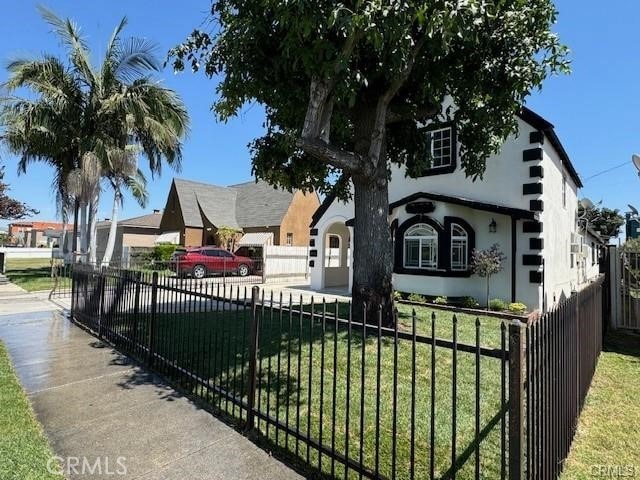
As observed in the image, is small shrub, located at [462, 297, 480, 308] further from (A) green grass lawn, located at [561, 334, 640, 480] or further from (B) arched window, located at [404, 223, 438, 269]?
(A) green grass lawn, located at [561, 334, 640, 480]

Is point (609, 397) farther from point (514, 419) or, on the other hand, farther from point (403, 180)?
point (403, 180)

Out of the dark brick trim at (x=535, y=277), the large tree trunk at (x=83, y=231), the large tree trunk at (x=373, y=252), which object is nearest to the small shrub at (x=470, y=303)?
the dark brick trim at (x=535, y=277)

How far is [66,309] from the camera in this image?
11.1 m

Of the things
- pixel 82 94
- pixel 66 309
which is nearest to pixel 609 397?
pixel 66 309

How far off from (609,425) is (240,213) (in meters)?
30.6

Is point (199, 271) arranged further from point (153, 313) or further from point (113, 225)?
point (153, 313)

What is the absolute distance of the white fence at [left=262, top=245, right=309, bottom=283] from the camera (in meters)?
20.3

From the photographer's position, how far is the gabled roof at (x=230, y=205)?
2998cm

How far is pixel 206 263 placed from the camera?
21672mm

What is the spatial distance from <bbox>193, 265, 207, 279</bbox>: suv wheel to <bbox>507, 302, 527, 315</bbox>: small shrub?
16100 millimetres

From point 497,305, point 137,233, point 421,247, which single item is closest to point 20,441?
point 497,305

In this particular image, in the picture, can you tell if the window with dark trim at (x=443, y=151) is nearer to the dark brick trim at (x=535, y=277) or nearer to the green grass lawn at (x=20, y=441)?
the dark brick trim at (x=535, y=277)

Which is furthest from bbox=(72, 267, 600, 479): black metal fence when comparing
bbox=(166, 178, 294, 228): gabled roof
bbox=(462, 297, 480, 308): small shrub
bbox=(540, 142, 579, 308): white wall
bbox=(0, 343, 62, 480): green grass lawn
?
bbox=(166, 178, 294, 228): gabled roof

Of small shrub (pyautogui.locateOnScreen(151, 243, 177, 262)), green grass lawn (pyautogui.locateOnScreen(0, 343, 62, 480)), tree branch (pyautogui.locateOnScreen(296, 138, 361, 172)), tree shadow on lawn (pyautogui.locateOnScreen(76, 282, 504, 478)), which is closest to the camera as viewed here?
green grass lawn (pyautogui.locateOnScreen(0, 343, 62, 480))
